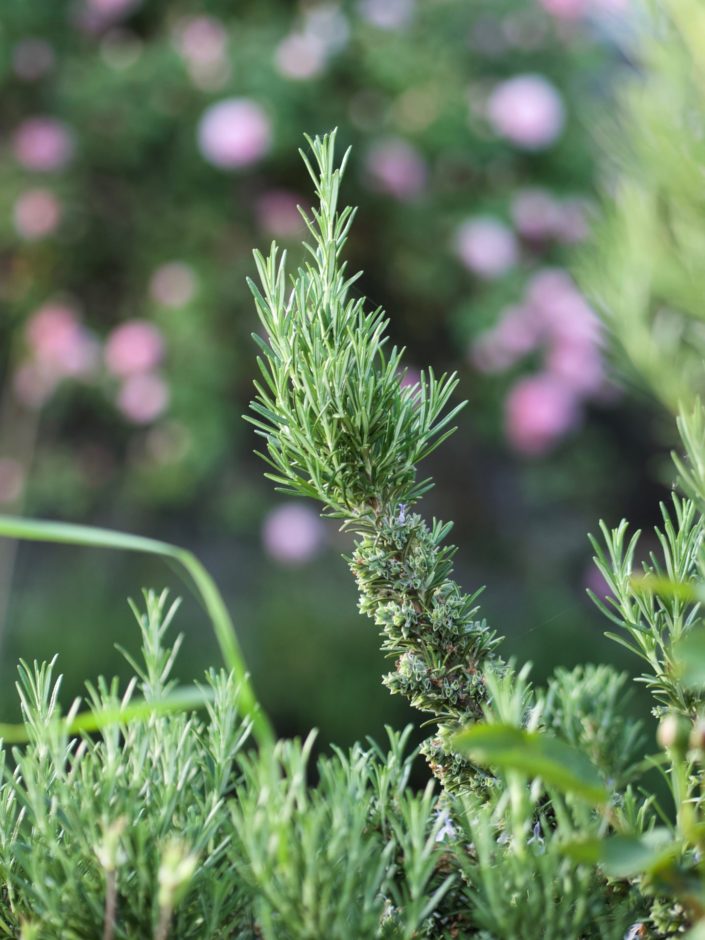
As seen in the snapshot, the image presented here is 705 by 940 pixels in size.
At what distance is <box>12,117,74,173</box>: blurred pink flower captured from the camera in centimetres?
261

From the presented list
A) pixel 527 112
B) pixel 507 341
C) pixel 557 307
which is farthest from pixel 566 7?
pixel 507 341

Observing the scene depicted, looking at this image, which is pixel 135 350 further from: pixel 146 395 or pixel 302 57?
pixel 302 57

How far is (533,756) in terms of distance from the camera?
0.29m

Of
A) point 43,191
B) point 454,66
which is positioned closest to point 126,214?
point 43,191

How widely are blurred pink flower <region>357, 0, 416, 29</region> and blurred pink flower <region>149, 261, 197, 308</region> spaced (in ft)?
2.74

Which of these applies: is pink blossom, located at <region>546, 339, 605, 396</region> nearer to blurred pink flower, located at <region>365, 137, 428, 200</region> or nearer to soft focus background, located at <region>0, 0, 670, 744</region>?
soft focus background, located at <region>0, 0, 670, 744</region>

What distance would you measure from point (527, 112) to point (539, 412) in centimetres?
78

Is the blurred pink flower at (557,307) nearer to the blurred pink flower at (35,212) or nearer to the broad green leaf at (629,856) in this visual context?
the blurred pink flower at (35,212)

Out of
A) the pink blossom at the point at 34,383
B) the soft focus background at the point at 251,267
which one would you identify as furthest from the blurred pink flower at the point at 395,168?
the pink blossom at the point at 34,383

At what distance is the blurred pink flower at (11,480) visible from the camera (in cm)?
272

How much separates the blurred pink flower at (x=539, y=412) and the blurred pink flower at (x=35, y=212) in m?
1.28

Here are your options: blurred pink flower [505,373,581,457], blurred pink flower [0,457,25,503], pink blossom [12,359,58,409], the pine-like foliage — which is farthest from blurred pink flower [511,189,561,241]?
the pine-like foliage

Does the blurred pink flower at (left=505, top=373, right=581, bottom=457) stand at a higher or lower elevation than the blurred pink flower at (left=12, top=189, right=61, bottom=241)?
lower

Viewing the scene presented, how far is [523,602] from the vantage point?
2762mm
